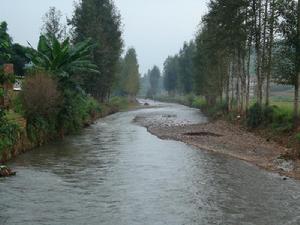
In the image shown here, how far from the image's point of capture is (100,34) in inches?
2197

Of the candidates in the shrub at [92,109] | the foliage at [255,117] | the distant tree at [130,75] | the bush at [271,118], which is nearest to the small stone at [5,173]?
the bush at [271,118]

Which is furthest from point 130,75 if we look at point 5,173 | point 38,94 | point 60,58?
point 5,173

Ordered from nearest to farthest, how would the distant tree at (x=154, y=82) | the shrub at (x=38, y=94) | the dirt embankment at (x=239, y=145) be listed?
the dirt embankment at (x=239, y=145)
the shrub at (x=38, y=94)
the distant tree at (x=154, y=82)

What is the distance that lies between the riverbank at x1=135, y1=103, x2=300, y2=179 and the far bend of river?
92 centimetres

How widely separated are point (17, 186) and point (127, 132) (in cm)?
1989

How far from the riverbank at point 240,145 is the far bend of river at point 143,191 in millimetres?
917

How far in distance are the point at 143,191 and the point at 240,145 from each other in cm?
1217

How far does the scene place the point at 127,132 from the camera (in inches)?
1387

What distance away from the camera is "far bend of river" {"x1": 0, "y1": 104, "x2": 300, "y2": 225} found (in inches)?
482

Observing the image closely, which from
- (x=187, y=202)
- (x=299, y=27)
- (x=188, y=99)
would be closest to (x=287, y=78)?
(x=299, y=27)

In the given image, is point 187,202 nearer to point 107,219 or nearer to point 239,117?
point 107,219

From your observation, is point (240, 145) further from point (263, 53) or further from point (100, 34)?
point (100, 34)

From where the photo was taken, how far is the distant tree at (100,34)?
181ft

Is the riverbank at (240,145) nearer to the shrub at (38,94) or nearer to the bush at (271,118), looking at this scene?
the bush at (271,118)
